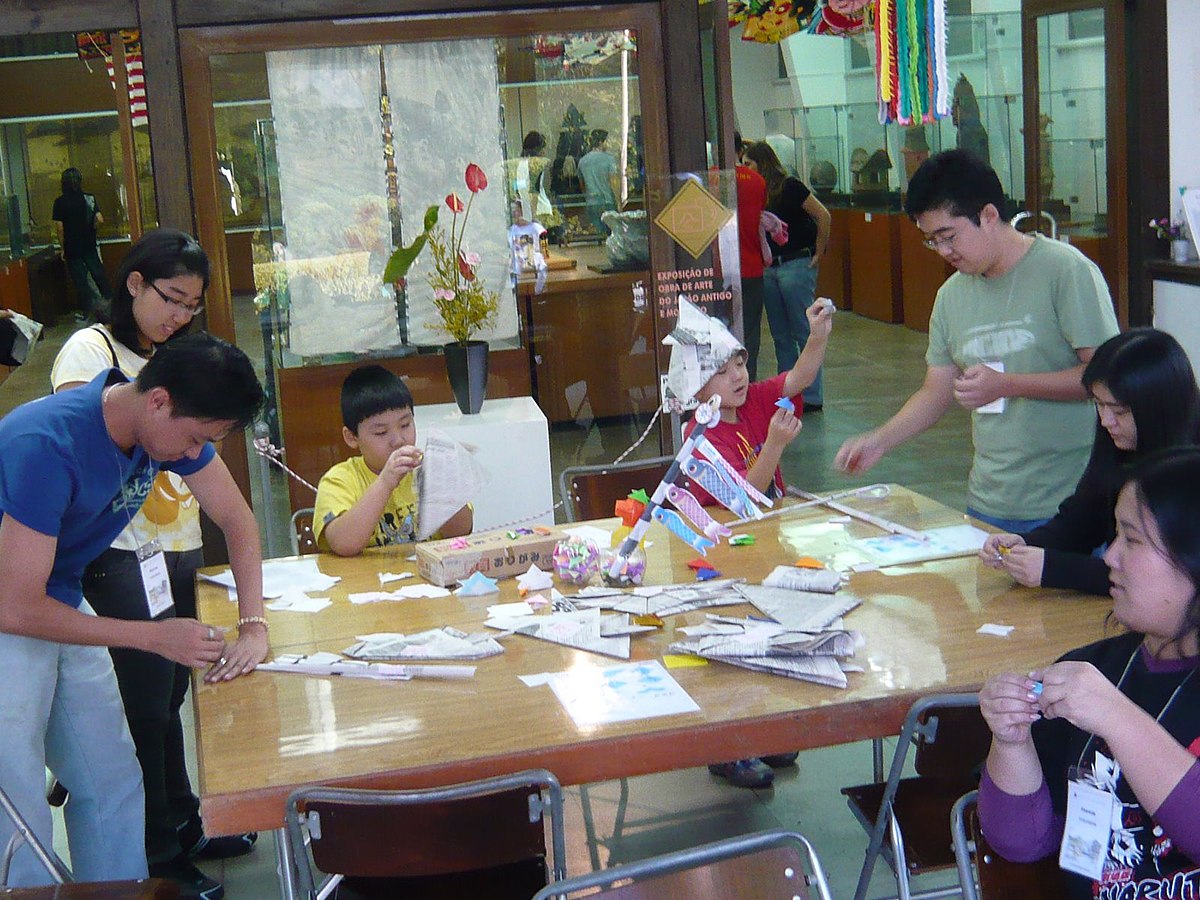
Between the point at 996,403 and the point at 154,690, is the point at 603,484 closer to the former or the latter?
the point at 996,403

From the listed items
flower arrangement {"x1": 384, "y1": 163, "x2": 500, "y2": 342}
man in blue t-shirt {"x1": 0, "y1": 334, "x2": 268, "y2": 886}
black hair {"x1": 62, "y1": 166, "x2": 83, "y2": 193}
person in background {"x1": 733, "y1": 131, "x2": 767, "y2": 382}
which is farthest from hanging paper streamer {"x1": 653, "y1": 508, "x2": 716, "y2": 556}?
black hair {"x1": 62, "y1": 166, "x2": 83, "y2": 193}

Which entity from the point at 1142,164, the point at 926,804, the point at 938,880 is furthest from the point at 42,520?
the point at 1142,164

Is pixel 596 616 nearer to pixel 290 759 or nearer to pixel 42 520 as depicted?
pixel 290 759

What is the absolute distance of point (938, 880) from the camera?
10.8 ft

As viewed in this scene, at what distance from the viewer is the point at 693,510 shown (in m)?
3.10

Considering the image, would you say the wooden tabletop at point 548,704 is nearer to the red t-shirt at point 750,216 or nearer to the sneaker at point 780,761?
the sneaker at point 780,761

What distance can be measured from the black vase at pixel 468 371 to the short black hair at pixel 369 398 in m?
1.55

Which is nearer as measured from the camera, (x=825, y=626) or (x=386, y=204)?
(x=825, y=626)

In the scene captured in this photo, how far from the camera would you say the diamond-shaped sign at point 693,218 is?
214 inches

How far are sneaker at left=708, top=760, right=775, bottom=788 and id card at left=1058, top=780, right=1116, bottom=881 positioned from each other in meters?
1.79

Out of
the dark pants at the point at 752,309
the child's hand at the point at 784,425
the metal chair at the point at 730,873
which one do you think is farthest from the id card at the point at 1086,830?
the dark pants at the point at 752,309

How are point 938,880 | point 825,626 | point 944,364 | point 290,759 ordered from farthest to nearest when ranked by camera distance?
point 944,364 → point 938,880 → point 825,626 → point 290,759

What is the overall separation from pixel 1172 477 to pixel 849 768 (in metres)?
2.10

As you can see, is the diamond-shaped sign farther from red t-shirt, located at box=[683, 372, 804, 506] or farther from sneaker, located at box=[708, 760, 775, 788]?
sneaker, located at box=[708, 760, 775, 788]
